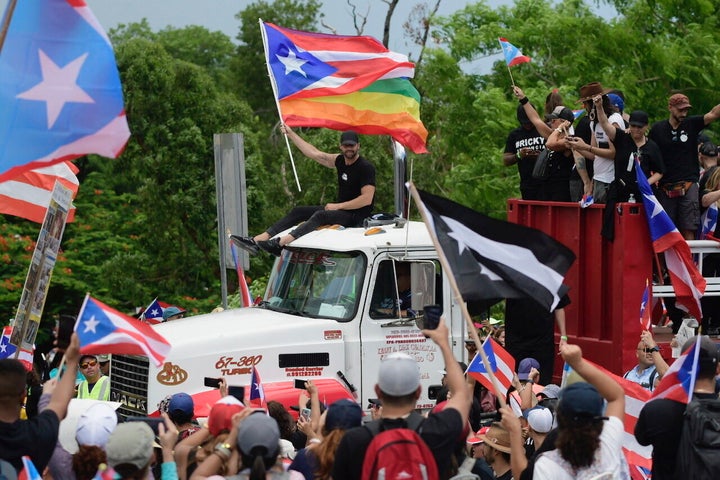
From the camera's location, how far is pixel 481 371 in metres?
9.52

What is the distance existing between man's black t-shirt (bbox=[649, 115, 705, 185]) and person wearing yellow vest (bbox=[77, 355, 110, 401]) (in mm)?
5739

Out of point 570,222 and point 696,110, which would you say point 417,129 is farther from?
point 696,110

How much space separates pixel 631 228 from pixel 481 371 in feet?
9.37

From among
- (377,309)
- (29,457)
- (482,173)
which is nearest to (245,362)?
(377,309)

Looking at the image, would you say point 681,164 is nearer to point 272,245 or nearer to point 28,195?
point 272,245

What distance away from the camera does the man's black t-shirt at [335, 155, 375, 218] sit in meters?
13.4

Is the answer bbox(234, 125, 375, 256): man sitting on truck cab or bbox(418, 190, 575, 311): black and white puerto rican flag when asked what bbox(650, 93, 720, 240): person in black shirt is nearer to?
bbox(234, 125, 375, 256): man sitting on truck cab

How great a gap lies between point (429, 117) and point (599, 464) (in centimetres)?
2689

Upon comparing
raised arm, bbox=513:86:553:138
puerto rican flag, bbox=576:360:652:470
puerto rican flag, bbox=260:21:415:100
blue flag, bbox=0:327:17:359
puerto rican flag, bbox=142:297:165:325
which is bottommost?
puerto rican flag, bbox=576:360:652:470

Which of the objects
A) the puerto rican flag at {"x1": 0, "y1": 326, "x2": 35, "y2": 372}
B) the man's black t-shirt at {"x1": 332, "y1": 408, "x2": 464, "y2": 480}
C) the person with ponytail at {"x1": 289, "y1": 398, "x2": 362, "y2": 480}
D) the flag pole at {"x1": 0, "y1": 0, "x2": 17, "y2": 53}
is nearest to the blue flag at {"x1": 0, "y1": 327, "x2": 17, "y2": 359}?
the puerto rican flag at {"x1": 0, "y1": 326, "x2": 35, "y2": 372}

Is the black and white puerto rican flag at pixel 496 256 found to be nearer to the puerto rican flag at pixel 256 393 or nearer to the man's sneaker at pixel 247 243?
the puerto rican flag at pixel 256 393

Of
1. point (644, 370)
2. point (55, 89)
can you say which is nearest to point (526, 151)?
point (644, 370)

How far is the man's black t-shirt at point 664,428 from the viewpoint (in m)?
6.66

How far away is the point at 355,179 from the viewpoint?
13477mm
